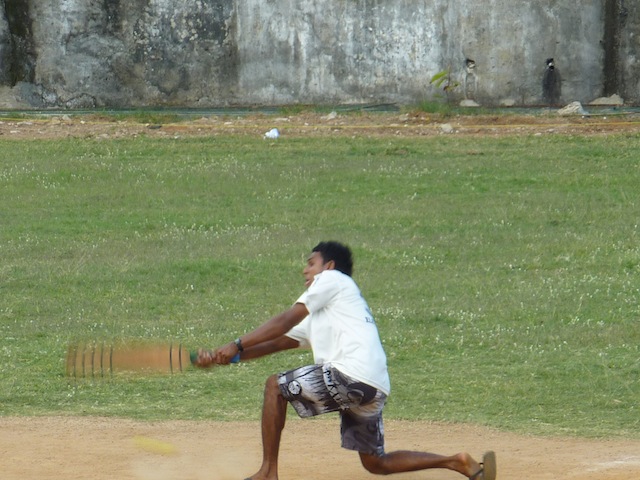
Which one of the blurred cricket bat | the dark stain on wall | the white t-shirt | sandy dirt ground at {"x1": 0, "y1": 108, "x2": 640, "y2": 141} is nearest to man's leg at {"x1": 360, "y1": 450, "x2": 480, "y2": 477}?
the white t-shirt

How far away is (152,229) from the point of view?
1597 cm

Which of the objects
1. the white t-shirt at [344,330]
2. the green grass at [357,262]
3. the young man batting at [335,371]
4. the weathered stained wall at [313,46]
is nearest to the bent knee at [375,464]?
the young man batting at [335,371]

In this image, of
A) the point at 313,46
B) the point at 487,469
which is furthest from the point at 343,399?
the point at 313,46

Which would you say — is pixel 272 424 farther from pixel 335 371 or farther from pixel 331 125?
pixel 331 125

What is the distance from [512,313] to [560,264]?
2183 mm

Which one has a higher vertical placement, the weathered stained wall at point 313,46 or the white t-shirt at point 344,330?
the weathered stained wall at point 313,46

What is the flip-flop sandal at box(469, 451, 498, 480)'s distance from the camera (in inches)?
268

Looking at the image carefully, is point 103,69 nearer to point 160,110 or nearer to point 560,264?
point 160,110

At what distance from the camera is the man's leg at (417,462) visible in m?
6.83

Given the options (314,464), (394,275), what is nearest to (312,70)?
(394,275)

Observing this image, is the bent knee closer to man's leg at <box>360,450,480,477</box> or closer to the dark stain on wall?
man's leg at <box>360,450,480,477</box>

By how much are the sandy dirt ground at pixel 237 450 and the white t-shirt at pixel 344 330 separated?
114cm

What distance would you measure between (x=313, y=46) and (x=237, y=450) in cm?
1548

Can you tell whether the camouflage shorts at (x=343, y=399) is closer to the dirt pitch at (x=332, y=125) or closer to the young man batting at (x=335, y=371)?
the young man batting at (x=335, y=371)
